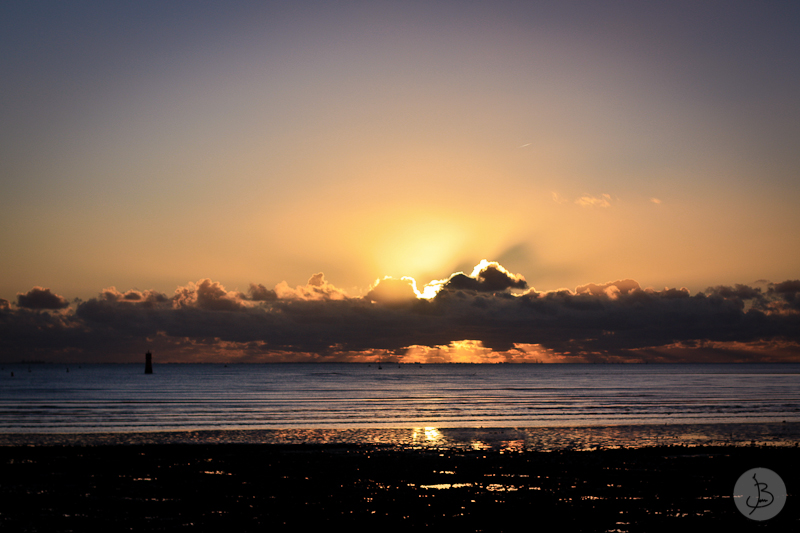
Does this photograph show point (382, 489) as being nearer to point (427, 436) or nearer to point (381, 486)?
point (381, 486)

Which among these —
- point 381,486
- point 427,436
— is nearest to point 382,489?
point 381,486

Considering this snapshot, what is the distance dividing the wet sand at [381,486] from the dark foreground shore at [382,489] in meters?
0.06

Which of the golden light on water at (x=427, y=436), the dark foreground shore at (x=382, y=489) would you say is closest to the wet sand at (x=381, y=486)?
the dark foreground shore at (x=382, y=489)

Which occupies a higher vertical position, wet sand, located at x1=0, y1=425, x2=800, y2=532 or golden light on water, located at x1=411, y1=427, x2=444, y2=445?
wet sand, located at x1=0, y1=425, x2=800, y2=532

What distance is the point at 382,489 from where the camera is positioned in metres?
21.2

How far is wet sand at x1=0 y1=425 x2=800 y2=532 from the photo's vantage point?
667 inches

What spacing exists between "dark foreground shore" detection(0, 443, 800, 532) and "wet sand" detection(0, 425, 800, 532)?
0.06m

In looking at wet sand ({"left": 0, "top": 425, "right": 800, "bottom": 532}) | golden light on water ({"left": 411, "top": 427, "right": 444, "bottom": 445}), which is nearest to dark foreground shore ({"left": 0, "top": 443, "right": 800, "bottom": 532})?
wet sand ({"left": 0, "top": 425, "right": 800, "bottom": 532})

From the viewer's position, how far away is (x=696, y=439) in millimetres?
36500

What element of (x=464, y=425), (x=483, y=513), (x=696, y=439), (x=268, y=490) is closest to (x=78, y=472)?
(x=268, y=490)

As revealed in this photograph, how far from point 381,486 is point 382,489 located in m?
0.53

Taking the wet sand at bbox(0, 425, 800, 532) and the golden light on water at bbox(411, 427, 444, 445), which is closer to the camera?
the wet sand at bbox(0, 425, 800, 532)

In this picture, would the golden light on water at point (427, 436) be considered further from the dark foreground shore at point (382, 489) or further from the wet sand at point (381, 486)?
the dark foreground shore at point (382, 489)

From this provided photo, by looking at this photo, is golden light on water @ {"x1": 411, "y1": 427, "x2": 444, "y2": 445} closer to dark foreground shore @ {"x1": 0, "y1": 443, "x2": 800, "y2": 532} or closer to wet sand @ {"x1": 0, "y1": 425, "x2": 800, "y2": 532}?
wet sand @ {"x1": 0, "y1": 425, "x2": 800, "y2": 532}
